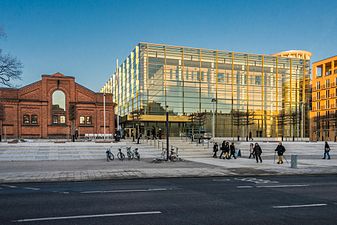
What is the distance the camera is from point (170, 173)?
16375mm

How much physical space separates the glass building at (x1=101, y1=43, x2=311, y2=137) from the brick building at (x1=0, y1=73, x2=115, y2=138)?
7634 mm

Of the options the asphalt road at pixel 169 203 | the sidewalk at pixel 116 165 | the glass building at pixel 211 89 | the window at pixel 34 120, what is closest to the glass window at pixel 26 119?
the window at pixel 34 120

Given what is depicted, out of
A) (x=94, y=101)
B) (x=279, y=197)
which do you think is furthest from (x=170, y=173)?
(x=94, y=101)

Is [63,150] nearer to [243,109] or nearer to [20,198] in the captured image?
[20,198]

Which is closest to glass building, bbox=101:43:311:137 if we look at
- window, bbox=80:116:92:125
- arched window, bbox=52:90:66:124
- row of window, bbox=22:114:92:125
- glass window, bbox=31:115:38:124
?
window, bbox=80:116:92:125

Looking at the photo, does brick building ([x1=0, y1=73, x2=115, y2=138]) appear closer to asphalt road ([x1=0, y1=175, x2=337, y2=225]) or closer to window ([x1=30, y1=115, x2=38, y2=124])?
window ([x1=30, y1=115, x2=38, y2=124])

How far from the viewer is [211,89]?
2537 inches

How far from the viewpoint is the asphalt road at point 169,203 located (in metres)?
7.02

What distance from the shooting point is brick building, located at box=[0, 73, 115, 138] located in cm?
4688

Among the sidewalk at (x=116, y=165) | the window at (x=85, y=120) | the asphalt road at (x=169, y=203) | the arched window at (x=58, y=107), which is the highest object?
the arched window at (x=58, y=107)

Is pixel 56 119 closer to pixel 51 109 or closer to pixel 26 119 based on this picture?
pixel 51 109

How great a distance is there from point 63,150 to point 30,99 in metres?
25.6

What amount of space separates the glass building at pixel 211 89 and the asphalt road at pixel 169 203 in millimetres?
42541

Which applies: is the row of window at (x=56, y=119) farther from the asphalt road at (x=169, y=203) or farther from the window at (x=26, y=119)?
the asphalt road at (x=169, y=203)
